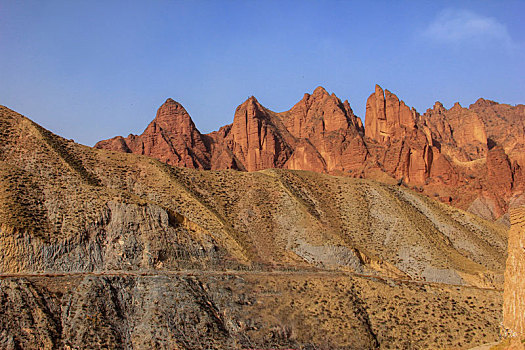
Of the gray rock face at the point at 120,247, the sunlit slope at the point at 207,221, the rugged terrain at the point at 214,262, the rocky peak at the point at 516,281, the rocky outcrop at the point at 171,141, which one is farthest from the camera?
the rocky outcrop at the point at 171,141

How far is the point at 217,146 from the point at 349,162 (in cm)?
3703

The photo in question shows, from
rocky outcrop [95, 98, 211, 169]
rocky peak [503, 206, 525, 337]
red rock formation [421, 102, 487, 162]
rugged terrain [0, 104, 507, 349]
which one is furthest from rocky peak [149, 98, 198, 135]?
rocky peak [503, 206, 525, 337]

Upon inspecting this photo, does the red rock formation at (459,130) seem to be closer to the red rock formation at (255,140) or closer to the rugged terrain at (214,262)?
the red rock formation at (255,140)

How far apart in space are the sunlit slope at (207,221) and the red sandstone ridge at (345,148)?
31942mm

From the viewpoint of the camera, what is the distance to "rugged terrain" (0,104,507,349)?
45250mm

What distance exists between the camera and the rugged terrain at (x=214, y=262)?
45.2 m

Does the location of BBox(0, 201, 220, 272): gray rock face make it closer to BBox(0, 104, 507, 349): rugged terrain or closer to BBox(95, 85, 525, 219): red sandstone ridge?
BBox(0, 104, 507, 349): rugged terrain

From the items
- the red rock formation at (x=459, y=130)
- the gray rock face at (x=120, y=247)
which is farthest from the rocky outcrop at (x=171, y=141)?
the gray rock face at (x=120, y=247)

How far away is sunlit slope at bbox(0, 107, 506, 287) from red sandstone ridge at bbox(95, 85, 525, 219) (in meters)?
31.9

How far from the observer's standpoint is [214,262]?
2357 inches

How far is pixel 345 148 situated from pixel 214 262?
78886 millimetres

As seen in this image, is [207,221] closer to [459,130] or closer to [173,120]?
[173,120]

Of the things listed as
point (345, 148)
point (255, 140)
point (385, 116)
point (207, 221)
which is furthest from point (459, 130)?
point (207, 221)

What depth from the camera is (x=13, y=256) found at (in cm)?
5144
